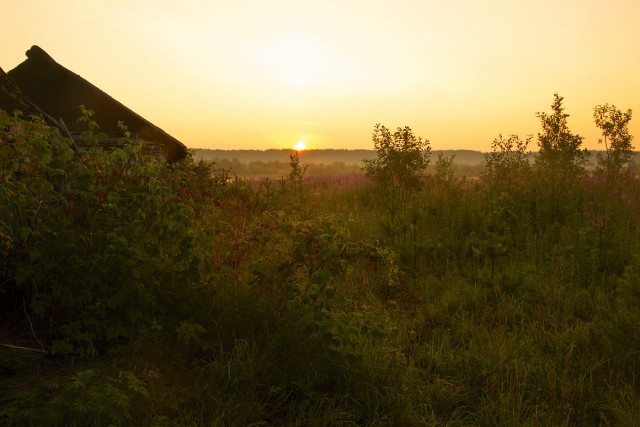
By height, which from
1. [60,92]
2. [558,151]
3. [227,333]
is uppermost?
[60,92]

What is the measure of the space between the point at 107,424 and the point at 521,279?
464 centimetres

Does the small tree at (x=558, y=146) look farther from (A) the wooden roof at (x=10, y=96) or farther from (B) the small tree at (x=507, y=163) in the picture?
(A) the wooden roof at (x=10, y=96)

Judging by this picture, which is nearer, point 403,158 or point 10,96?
point 10,96

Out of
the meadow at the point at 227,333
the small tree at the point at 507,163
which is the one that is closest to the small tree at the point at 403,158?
the small tree at the point at 507,163

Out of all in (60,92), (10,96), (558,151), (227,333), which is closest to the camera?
(227,333)

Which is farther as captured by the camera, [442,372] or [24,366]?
[442,372]

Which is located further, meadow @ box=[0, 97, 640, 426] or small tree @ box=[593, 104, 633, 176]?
small tree @ box=[593, 104, 633, 176]

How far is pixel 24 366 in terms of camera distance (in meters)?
3.04

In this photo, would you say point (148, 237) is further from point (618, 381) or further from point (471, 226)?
point (471, 226)

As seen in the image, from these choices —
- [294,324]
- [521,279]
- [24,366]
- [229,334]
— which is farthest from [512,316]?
[24,366]

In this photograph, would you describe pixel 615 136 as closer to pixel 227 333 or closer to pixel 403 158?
pixel 403 158

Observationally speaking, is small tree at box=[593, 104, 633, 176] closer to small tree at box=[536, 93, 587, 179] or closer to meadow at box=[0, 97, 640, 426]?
small tree at box=[536, 93, 587, 179]

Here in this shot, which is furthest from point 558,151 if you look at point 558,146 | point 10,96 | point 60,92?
point 60,92

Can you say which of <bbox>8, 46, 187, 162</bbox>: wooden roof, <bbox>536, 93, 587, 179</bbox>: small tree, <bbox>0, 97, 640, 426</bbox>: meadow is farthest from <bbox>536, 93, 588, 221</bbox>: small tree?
<bbox>8, 46, 187, 162</bbox>: wooden roof
